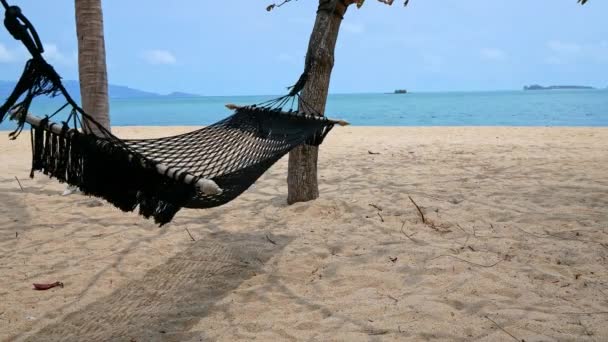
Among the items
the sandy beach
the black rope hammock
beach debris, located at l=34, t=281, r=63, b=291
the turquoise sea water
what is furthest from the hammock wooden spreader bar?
the turquoise sea water

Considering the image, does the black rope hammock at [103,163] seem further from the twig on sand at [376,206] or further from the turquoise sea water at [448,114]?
the turquoise sea water at [448,114]

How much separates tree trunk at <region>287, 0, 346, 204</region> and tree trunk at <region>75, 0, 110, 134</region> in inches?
52.6

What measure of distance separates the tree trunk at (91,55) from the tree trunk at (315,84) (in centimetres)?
134

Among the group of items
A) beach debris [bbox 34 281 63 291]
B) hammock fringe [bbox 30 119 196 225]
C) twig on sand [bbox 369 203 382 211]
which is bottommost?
beach debris [bbox 34 281 63 291]

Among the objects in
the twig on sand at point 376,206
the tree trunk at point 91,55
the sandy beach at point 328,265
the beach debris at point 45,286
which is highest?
the tree trunk at point 91,55

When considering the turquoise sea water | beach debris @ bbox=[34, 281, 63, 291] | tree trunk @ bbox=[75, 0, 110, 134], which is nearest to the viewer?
beach debris @ bbox=[34, 281, 63, 291]

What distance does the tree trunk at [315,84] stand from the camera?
2.72 m

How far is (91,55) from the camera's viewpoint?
3.06m

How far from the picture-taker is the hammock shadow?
157cm

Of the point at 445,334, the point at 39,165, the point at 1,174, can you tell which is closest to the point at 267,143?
the point at 39,165

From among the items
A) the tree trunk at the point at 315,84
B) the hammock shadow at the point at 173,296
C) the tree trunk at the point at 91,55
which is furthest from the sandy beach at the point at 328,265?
the tree trunk at the point at 91,55

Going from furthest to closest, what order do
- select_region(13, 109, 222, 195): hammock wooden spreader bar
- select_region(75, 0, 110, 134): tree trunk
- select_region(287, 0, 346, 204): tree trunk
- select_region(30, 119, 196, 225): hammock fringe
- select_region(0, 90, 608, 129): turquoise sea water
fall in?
select_region(0, 90, 608, 129): turquoise sea water → select_region(75, 0, 110, 134): tree trunk → select_region(287, 0, 346, 204): tree trunk → select_region(30, 119, 196, 225): hammock fringe → select_region(13, 109, 222, 195): hammock wooden spreader bar

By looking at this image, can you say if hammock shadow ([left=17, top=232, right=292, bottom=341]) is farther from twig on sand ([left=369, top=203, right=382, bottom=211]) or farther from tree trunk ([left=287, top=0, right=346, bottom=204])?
twig on sand ([left=369, top=203, right=382, bottom=211])

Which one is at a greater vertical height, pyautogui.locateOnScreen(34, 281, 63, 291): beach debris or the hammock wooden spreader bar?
the hammock wooden spreader bar
